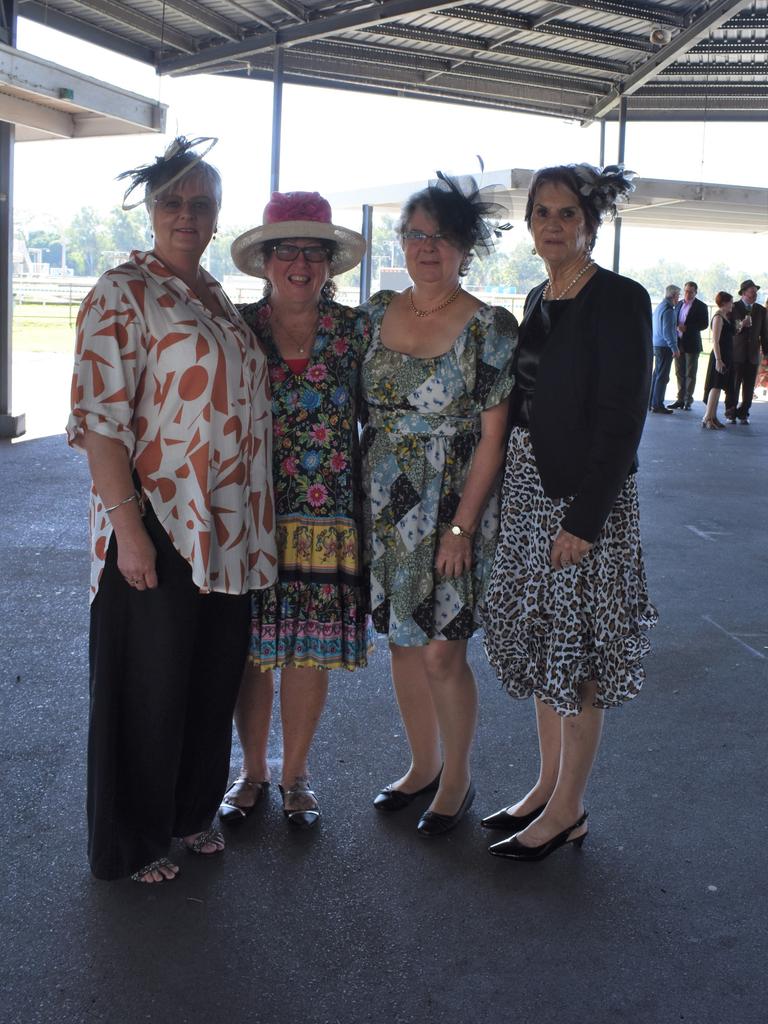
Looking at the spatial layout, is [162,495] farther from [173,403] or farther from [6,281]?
[6,281]

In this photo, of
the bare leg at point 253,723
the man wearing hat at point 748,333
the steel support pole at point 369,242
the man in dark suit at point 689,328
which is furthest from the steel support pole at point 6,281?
the man in dark suit at point 689,328

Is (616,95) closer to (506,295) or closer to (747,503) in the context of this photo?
(506,295)

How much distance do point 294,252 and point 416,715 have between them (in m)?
1.33

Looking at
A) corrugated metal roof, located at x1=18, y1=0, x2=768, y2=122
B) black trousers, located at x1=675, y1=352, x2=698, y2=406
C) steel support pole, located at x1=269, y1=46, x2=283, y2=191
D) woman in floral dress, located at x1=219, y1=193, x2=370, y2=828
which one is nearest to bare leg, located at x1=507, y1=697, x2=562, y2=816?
woman in floral dress, located at x1=219, y1=193, x2=370, y2=828

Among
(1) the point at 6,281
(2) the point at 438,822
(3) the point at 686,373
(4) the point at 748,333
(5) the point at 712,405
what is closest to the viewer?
(2) the point at 438,822

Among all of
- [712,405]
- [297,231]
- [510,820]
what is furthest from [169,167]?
[712,405]

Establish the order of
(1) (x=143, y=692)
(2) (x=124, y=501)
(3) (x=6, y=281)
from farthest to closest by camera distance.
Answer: (3) (x=6, y=281)
(1) (x=143, y=692)
(2) (x=124, y=501)

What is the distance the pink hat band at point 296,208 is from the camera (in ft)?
9.04

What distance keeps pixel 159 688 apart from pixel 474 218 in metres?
1.42

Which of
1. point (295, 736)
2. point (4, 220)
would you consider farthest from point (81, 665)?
point (4, 220)

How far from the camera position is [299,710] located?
294 centimetres

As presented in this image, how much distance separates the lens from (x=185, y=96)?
10852 millimetres

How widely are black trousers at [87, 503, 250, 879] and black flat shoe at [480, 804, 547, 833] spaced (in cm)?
86

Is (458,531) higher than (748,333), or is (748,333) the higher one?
(748,333)
